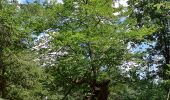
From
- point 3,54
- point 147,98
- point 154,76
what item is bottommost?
point 147,98

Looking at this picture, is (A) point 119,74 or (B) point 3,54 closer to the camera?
(A) point 119,74

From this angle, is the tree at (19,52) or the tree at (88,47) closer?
the tree at (88,47)

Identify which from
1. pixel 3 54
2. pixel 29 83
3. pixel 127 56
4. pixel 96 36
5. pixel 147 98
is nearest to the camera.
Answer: pixel 96 36

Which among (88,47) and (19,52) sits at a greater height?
(19,52)

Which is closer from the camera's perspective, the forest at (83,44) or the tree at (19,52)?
the forest at (83,44)

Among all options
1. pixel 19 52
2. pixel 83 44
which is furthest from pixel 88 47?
pixel 19 52

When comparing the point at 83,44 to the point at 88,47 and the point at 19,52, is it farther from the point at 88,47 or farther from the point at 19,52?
the point at 19,52

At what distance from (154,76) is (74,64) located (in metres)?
18.2

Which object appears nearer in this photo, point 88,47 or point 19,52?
point 88,47

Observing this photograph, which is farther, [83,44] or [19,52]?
[19,52]

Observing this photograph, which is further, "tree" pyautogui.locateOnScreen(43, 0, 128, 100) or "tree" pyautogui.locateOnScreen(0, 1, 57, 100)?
"tree" pyautogui.locateOnScreen(0, 1, 57, 100)

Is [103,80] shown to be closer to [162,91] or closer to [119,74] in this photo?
[119,74]

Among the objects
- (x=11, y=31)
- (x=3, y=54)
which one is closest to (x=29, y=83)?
(x=3, y=54)

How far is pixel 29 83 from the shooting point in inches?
1486
